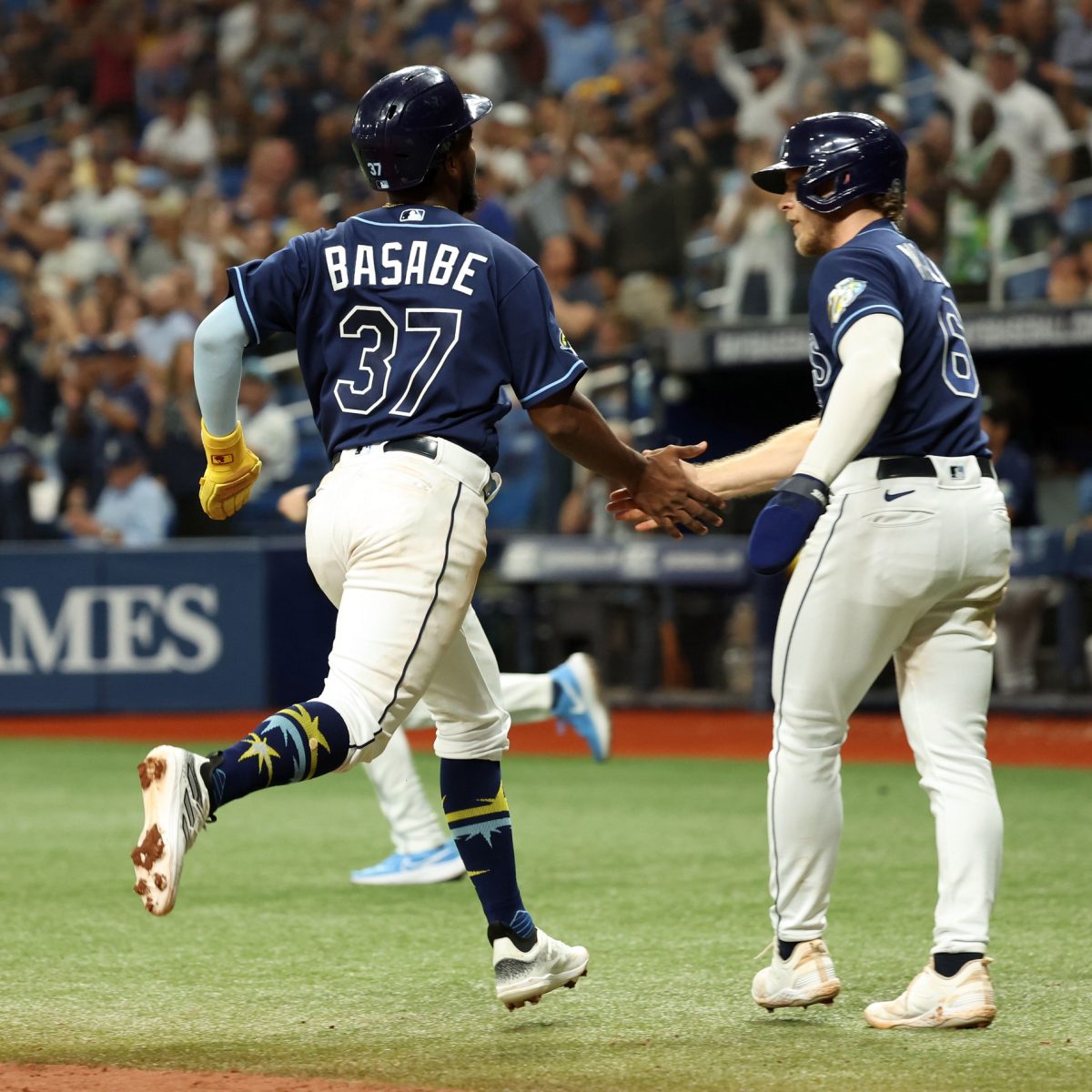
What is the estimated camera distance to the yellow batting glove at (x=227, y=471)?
4164 mm

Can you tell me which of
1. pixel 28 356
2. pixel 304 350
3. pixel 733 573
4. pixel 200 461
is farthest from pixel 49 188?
pixel 304 350

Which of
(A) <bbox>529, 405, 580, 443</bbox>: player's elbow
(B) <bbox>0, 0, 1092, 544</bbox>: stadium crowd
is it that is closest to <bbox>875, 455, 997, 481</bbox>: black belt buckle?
(A) <bbox>529, 405, 580, 443</bbox>: player's elbow

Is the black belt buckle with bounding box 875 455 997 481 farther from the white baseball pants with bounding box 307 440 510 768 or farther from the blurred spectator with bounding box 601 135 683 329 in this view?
the blurred spectator with bounding box 601 135 683 329

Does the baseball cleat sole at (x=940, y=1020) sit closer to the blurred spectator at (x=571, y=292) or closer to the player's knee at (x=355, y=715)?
the player's knee at (x=355, y=715)

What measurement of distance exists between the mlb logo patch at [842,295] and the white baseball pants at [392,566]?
32.7 inches

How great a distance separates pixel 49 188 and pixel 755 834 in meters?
12.7

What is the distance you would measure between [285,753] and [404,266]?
110 cm

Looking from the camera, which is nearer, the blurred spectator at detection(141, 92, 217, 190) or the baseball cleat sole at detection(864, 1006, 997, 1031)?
the baseball cleat sole at detection(864, 1006, 997, 1031)

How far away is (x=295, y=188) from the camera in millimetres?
16125

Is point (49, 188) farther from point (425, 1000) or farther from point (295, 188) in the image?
point (425, 1000)

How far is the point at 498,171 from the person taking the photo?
1541cm

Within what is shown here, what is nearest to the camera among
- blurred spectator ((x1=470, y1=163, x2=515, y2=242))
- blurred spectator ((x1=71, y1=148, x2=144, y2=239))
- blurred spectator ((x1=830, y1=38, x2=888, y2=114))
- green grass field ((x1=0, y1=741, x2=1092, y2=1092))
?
green grass field ((x1=0, y1=741, x2=1092, y2=1092))

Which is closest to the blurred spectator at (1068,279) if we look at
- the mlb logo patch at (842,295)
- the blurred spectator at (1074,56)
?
the blurred spectator at (1074,56)

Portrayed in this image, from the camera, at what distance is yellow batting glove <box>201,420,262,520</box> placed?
4164 millimetres
